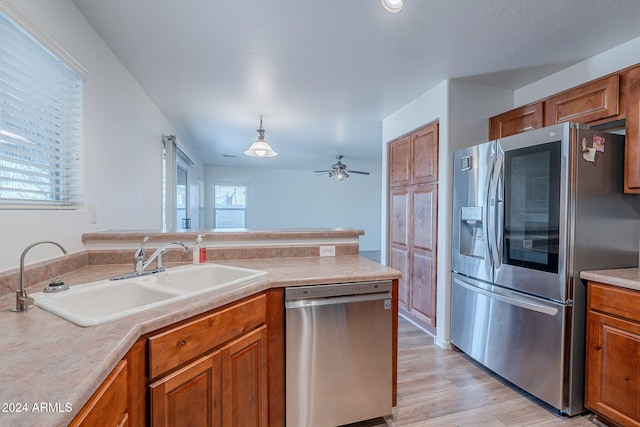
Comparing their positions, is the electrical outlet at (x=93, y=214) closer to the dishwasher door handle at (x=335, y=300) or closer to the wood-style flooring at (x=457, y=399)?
the dishwasher door handle at (x=335, y=300)

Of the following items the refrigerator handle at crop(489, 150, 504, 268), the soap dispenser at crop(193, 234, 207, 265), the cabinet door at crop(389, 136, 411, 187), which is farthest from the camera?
the cabinet door at crop(389, 136, 411, 187)

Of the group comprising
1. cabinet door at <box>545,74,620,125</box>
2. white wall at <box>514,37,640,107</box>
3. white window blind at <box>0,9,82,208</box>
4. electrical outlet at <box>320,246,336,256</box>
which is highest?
white wall at <box>514,37,640,107</box>

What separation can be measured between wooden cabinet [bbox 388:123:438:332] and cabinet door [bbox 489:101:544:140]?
20.1 inches

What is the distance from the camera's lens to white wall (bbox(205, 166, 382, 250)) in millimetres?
7711

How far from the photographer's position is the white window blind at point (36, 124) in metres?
1.20

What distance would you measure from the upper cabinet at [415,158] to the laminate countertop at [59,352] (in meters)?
2.18

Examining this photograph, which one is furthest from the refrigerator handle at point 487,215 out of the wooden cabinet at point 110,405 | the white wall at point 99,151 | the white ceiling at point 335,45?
the white wall at point 99,151

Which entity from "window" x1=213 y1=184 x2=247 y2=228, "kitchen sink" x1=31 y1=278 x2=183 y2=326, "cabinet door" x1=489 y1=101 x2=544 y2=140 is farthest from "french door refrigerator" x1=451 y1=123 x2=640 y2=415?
"window" x1=213 y1=184 x2=247 y2=228

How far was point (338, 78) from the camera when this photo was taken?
2576mm

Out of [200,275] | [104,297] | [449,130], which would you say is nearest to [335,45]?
[449,130]

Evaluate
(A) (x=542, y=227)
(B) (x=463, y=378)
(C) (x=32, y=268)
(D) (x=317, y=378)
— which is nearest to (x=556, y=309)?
(A) (x=542, y=227)

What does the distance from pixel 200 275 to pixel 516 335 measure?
83.5 inches

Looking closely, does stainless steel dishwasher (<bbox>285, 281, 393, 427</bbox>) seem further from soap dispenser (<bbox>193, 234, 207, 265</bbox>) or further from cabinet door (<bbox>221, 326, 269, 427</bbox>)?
soap dispenser (<bbox>193, 234, 207, 265</bbox>)

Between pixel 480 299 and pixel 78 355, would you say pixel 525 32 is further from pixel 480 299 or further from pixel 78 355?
pixel 78 355
